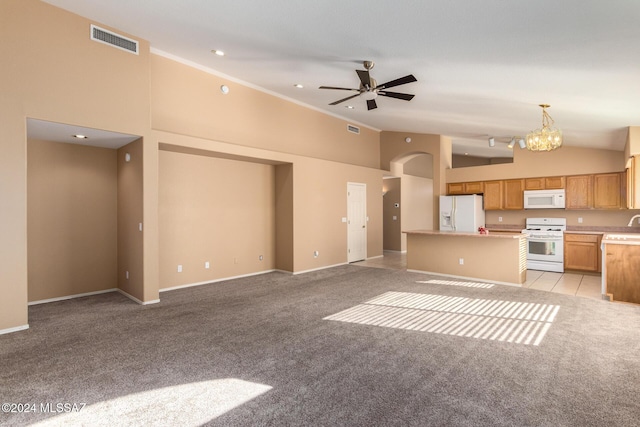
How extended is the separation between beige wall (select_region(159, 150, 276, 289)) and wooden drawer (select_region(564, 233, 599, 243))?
6.32 m

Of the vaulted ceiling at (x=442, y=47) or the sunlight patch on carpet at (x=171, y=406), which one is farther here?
the vaulted ceiling at (x=442, y=47)

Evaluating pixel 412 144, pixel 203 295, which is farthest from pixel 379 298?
pixel 412 144

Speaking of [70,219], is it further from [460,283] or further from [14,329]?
[460,283]

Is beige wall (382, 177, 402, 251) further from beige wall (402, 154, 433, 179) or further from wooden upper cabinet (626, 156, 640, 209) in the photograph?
wooden upper cabinet (626, 156, 640, 209)

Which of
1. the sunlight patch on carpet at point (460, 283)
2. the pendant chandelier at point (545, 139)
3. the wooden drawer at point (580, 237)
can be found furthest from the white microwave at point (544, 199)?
the pendant chandelier at point (545, 139)

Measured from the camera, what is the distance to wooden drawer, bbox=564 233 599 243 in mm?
6738

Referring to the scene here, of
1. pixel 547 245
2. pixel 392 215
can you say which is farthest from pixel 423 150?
pixel 547 245

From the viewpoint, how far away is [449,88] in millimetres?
4824

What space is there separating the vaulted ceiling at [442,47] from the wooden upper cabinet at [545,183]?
1.28m

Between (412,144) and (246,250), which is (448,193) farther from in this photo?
(246,250)

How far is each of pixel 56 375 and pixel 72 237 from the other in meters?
3.17

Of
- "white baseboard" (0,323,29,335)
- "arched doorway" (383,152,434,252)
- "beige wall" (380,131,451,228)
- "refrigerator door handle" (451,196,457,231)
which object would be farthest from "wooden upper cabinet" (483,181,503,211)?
"white baseboard" (0,323,29,335)

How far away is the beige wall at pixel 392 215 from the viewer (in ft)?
35.0

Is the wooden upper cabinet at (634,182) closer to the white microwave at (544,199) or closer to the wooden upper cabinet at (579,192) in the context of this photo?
the wooden upper cabinet at (579,192)
